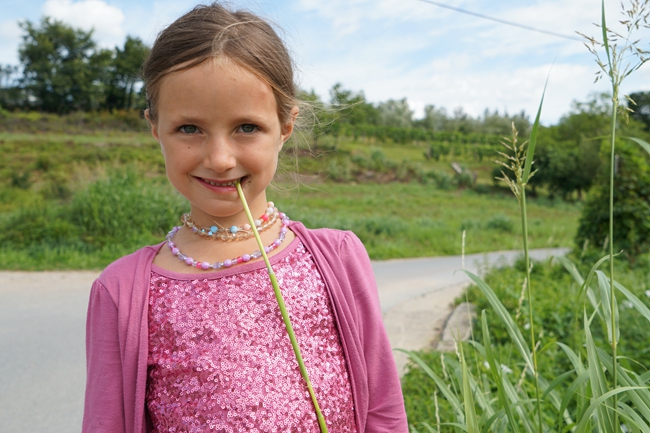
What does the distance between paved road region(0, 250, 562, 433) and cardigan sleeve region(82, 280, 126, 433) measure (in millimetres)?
2372

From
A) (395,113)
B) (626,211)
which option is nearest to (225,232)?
(626,211)

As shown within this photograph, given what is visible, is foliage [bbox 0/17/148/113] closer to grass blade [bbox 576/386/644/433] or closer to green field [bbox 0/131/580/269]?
green field [bbox 0/131/580/269]

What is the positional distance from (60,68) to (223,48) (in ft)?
91.8

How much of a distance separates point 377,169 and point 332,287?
23.4 meters

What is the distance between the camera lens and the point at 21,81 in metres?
25.6

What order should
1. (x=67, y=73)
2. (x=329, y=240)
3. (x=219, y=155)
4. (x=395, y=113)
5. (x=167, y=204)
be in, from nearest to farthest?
(x=219, y=155)
(x=329, y=240)
(x=167, y=204)
(x=67, y=73)
(x=395, y=113)

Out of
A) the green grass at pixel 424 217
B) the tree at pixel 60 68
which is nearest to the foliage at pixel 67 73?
the tree at pixel 60 68

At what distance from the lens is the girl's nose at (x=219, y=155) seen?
3.31 ft

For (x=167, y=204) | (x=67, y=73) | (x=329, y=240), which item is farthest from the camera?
(x=67, y=73)

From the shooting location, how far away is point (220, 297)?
3.59 feet

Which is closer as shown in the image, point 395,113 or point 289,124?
point 289,124

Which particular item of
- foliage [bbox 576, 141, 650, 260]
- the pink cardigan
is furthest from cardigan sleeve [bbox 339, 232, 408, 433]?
foliage [bbox 576, 141, 650, 260]

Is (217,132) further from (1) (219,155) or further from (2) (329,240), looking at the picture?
(2) (329,240)

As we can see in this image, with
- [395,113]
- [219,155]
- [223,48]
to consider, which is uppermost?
[395,113]
